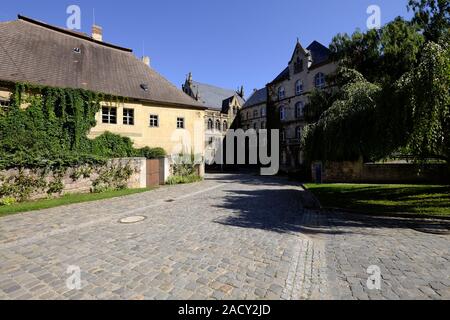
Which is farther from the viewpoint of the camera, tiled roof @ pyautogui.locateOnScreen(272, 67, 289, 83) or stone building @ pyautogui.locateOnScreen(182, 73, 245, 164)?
stone building @ pyautogui.locateOnScreen(182, 73, 245, 164)

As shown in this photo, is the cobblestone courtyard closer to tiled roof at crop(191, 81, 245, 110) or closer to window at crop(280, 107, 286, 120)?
window at crop(280, 107, 286, 120)

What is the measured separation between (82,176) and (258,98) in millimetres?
36979

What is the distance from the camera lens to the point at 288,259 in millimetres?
5348

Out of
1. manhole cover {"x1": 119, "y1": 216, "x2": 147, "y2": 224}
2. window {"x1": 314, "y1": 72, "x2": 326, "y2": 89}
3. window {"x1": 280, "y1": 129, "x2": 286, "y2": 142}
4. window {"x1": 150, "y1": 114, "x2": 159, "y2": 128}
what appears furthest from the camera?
window {"x1": 280, "y1": 129, "x2": 286, "y2": 142}

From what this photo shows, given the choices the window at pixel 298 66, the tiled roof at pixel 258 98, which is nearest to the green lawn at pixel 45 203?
the window at pixel 298 66

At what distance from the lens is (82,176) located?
1479 centimetres

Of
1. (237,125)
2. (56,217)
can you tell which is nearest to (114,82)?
(56,217)

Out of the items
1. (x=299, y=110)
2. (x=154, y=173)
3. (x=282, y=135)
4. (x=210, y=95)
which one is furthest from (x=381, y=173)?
(x=210, y=95)

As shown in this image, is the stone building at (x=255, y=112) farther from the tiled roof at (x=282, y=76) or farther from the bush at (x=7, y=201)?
the bush at (x=7, y=201)

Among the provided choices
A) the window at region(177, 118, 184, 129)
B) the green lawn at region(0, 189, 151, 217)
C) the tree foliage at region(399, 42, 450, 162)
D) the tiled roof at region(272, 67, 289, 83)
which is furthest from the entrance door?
the tiled roof at region(272, 67, 289, 83)

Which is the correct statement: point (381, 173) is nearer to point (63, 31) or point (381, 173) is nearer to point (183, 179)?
point (183, 179)

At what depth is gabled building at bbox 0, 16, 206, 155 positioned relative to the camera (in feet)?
57.9

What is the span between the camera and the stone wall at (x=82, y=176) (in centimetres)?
1255

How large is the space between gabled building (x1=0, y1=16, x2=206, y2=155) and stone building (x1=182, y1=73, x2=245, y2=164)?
19.1 m
